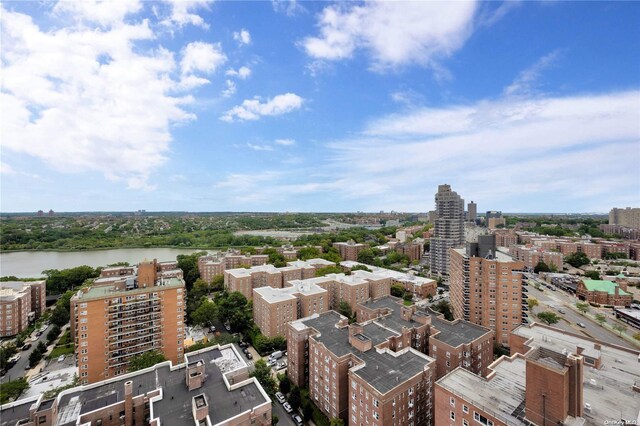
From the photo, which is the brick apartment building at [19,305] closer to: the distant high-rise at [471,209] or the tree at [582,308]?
the tree at [582,308]

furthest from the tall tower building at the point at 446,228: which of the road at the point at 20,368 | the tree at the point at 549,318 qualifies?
the road at the point at 20,368

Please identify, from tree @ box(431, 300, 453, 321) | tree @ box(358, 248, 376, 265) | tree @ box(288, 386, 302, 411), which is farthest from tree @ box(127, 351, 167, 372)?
tree @ box(358, 248, 376, 265)

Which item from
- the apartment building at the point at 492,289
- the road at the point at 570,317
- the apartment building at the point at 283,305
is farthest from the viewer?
the road at the point at 570,317

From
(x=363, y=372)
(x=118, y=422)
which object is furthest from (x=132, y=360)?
(x=363, y=372)

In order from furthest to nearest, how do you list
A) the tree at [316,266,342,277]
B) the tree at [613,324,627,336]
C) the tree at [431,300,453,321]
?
the tree at [316,266,342,277], the tree at [431,300,453,321], the tree at [613,324,627,336]

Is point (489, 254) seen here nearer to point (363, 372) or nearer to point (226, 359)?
point (363, 372)

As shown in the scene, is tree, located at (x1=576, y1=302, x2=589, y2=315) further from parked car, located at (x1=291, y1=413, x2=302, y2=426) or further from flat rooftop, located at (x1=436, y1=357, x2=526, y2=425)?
parked car, located at (x1=291, y1=413, x2=302, y2=426)
